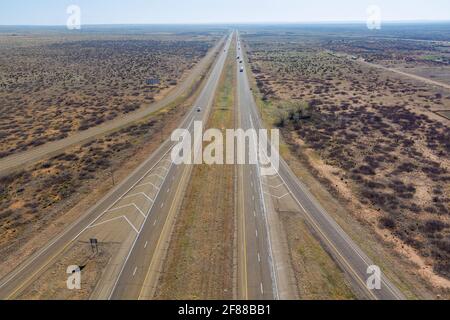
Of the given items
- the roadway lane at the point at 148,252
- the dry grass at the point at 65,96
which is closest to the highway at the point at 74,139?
the dry grass at the point at 65,96

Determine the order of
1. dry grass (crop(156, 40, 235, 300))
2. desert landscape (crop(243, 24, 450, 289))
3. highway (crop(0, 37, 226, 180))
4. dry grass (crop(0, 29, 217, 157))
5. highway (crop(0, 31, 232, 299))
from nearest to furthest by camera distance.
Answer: dry grass (crop(156, 40, 235, 300)) → highway (crop(0, 31, 232, 299)) → desert landscape (crop(243, 24, 450, 289)) → highway (crop(0, 37, 226, 180)) → dry grass (crop(0, 29, 217, 157))

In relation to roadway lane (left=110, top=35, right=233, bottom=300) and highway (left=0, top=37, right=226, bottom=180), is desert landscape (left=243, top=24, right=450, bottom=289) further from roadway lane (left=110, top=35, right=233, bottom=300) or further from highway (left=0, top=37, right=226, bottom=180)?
highway (left=0, top=37, right=226, bottom=180)

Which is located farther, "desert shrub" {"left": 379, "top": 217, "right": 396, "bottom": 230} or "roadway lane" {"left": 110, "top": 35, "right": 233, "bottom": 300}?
"desert shrub" {"left": 379, "top": 217, "right": 396, "bottom": 230}

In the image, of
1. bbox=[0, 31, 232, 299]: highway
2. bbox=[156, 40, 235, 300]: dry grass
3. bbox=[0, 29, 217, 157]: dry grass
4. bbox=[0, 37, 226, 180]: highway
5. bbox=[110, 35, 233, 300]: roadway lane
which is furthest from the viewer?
bbox=[0, 29, 217, 157]: dry grass

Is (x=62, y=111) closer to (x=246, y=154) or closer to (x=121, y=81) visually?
(x=121, y=81)

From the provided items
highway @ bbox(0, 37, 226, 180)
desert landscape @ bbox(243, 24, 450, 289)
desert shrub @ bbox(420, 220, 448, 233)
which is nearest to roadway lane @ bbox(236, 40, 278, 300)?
desert landscape @ bbox(243, 24, 450, 289)

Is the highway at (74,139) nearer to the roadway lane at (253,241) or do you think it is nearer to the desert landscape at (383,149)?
the desert landscape at (383,149)

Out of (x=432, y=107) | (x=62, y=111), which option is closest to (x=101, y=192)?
(x=62, y=111)

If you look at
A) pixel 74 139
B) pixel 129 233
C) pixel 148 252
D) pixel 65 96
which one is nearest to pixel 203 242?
pixel 148 252
